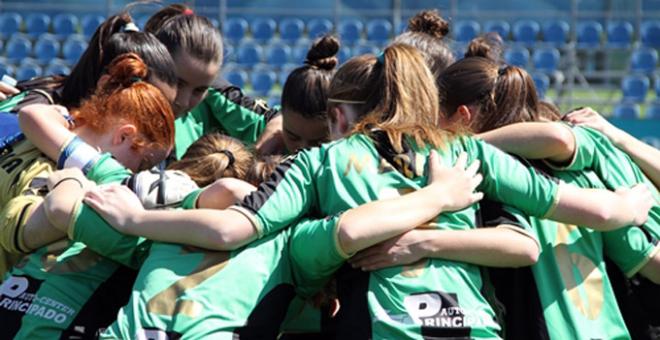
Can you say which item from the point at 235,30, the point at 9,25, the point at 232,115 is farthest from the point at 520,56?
the point at 232,115

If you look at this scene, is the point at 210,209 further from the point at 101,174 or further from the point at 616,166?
the point at 616,166

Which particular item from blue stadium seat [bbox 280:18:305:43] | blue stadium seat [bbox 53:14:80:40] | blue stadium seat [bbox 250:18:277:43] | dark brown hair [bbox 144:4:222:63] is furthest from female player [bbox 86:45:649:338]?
blue stadium seat [bbox 53:14:80:40]

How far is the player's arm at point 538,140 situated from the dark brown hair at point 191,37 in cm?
137

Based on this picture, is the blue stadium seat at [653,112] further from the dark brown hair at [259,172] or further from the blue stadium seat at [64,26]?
the dark brown hair at [259,172]

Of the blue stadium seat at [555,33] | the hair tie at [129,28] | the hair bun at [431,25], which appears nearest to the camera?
the hair tie at [129,28]

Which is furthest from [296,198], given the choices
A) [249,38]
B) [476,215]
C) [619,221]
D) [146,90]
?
[249,38]

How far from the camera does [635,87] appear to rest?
13.0 m

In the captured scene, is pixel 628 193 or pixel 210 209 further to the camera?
pixel 628 193

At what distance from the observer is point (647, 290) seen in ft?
10.3

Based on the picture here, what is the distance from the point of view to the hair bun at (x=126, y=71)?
3270 millimetres

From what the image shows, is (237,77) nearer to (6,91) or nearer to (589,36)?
(589,36)

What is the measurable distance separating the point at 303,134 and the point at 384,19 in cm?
1186

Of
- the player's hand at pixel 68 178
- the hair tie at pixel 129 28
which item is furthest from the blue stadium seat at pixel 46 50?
the player's hand at pixel 68 178

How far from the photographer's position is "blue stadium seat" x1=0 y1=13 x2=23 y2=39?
14.2 meters
